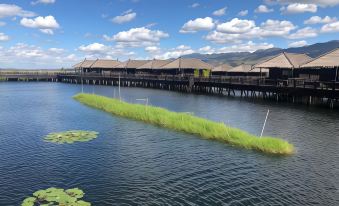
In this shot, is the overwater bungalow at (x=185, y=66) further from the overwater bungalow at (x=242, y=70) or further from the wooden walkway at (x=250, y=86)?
the overwater bungalow at (x=242, y=70)

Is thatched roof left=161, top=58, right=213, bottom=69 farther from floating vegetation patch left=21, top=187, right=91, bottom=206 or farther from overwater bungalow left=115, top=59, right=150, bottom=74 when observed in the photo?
floating vegetation patch left=21, top=187, right=91, bottom=206

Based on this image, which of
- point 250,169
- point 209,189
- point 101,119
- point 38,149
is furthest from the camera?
point 101,119

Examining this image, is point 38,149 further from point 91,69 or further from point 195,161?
point 91,69

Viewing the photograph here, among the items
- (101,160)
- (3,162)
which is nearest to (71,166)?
(101,160)

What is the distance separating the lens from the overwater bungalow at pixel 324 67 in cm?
4462

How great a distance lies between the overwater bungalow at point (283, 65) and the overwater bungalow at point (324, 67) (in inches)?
96.4

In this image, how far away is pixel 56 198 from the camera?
14570mm

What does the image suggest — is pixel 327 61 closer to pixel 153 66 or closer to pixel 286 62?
pixel 286 62

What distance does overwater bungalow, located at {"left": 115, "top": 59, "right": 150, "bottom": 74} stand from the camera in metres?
100

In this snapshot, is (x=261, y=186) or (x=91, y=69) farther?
(x=91, y=69)

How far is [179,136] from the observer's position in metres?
26.8

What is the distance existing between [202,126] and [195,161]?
7.87 meters

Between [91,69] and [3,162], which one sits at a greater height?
[91,69]

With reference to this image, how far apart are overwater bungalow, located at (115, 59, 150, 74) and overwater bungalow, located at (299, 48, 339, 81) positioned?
56.2m
